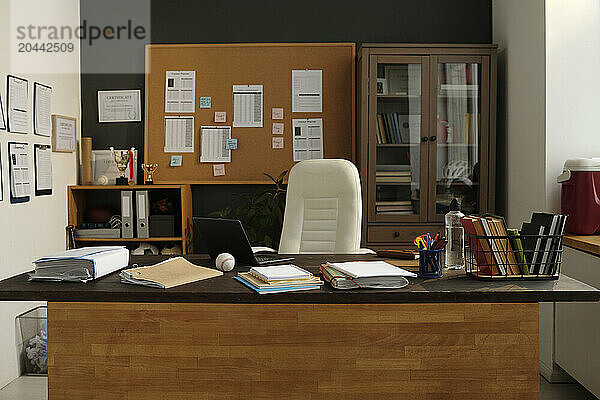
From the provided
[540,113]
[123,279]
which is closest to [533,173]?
[540,113]

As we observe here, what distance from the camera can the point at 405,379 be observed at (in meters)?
2.10

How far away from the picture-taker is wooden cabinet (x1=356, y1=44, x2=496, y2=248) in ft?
14.3

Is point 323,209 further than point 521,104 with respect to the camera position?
No

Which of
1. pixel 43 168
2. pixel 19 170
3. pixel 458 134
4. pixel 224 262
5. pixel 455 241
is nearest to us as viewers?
pixel 224 262

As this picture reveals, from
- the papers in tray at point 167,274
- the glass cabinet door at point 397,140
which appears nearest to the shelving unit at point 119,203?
the glass cabinet door at point 397,140

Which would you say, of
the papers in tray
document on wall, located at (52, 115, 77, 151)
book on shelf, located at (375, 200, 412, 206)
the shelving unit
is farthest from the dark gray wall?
the papers in tray

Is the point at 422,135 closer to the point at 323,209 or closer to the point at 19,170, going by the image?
the point at 323,209

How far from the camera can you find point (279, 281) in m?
2.07

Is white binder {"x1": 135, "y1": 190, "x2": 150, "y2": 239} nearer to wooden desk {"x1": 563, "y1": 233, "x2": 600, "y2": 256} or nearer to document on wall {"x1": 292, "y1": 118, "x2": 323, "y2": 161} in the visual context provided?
document on wall {"x1": 292, "y1": 118, "x2": 323, "y2": 161}

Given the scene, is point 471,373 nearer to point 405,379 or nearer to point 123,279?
point 405,379

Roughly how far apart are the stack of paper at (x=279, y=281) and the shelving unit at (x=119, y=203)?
249 cm

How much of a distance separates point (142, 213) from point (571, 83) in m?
2.85

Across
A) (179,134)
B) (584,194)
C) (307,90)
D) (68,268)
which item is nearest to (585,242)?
(584,194)

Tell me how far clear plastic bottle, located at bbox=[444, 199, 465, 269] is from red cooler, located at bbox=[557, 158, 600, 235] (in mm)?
1091
